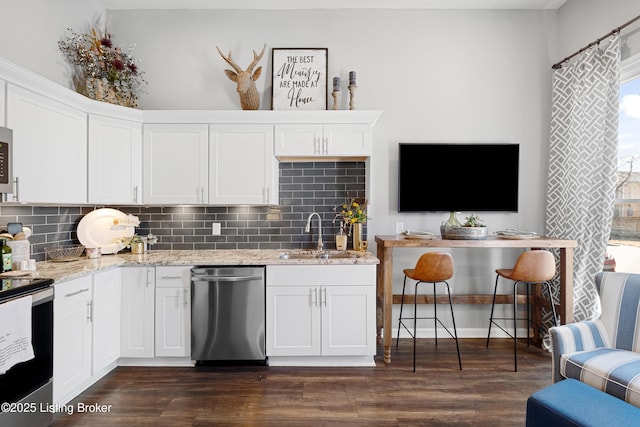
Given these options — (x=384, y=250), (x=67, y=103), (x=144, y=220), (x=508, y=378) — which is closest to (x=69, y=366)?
(x=144, y=220)

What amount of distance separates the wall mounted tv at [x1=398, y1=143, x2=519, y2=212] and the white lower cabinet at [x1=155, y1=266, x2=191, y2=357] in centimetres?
219

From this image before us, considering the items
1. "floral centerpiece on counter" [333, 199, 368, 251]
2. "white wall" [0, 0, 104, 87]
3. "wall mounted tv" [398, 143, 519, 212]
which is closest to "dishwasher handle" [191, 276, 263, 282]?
"floral centerpiece on counter" [333, 199, 368, 251]

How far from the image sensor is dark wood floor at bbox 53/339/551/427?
7.13 feet

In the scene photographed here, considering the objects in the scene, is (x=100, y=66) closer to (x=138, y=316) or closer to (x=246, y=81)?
(x=246, y=81)

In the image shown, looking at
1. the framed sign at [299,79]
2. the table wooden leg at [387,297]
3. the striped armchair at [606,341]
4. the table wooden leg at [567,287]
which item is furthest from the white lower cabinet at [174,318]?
the table wooden leg at [567,287]

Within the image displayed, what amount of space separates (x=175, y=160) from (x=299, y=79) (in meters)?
1.44

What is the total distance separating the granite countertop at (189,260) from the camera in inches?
94.7

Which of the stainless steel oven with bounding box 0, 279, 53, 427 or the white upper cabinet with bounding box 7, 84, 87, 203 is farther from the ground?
the white upper cabinet with bounding box 7, 84, 87, 203

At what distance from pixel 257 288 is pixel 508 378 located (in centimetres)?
210

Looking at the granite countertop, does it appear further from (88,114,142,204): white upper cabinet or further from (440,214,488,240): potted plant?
(440,214,488,240): potted plant

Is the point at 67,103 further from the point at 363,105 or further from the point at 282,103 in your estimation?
the point at 363,105

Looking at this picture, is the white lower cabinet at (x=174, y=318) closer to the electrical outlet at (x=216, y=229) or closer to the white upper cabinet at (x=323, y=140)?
the electrical outlet at (x=216, y=229)

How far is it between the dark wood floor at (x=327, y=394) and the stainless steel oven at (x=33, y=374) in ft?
0.95

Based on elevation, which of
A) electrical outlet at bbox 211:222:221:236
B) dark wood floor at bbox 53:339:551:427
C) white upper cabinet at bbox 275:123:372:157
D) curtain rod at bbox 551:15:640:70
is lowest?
dark wood floor at bbox 53:339:551:427
